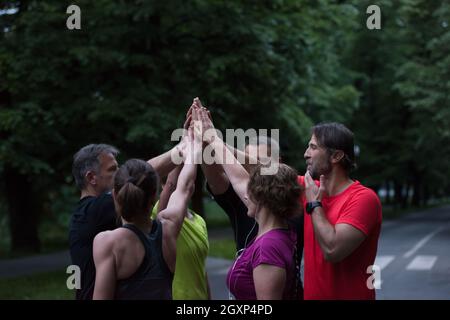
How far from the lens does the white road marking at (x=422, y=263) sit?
14.7 metres

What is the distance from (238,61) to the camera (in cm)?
1363

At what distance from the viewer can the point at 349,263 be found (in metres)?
3.47

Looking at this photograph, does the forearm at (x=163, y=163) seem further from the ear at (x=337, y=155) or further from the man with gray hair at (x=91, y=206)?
the ear at (x=337, y=155)

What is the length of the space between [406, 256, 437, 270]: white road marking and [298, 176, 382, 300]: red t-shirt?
1167 centimetres

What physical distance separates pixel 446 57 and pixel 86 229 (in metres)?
18.5

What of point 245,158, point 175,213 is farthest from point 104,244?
point 245,158

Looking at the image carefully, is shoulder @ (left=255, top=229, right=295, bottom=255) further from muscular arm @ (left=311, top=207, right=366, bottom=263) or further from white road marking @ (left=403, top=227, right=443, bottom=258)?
white road marking @ (left=403, top=227, right=443, bottom=258)

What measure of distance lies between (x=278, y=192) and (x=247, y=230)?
667mm

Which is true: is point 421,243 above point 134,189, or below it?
below

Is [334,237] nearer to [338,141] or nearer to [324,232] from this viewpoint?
[324,232]

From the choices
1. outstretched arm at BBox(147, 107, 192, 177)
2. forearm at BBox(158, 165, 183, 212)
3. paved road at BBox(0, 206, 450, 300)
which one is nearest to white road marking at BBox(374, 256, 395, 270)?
paved road at BBox(0, 206, 450, 300)

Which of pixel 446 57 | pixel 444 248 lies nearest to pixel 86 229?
pixel 444 248

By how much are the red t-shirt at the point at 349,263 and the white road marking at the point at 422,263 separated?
459 inches

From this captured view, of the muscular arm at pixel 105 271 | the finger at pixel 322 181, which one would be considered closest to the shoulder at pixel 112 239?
the muscular arm at pixel 105 271
